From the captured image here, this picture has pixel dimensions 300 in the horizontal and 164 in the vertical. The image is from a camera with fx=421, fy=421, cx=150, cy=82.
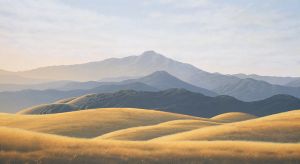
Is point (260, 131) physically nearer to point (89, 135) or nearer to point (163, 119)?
point (89, 135)

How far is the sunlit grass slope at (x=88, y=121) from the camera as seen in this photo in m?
99.9

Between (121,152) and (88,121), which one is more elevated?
(88,121)

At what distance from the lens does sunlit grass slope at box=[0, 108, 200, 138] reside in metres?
99.9

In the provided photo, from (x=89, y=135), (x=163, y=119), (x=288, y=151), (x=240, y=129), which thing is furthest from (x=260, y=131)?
(x=163, y=119)

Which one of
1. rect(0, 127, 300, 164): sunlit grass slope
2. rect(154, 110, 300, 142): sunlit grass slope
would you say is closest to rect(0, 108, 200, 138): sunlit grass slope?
rect(154, 110, 300, 142): sunlit grass slope

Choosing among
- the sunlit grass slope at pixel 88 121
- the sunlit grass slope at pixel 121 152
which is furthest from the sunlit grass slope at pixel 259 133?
the sunlit grass slope at pixel 88 121

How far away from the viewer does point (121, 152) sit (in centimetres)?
2861

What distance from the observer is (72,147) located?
93.7 ft

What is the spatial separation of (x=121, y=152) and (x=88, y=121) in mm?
83365

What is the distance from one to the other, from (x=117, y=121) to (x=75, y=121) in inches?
440

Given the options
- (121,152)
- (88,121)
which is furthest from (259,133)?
(88,121)

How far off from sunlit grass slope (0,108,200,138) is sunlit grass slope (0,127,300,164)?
213 feet

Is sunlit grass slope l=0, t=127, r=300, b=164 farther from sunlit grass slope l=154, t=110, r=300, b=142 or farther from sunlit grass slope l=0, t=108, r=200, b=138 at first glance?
sunlit grass slope l=0, t=108, r=200, b=138

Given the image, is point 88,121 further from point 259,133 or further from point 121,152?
point 121,152
